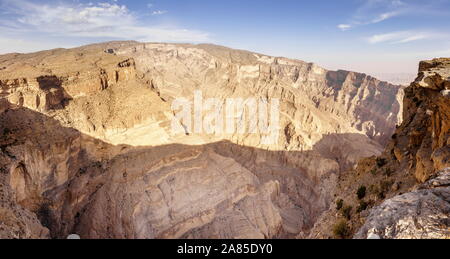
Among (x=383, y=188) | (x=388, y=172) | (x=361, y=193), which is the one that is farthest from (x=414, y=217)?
(x=388, y=172)

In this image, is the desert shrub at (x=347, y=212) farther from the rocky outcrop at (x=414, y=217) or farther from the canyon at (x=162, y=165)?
the rocky outcrop at (x=414, y=217)

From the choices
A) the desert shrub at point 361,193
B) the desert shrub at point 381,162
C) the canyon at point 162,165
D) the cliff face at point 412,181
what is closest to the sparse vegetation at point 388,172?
the cliff face at point 412,181

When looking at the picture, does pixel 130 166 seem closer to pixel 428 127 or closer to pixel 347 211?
pixel 347 211

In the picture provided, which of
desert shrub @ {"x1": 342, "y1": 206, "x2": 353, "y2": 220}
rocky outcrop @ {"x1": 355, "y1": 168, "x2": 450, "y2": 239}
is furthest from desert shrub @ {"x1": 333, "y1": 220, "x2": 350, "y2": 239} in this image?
rocky outcrop @ {"x1": 355, "y1": 168, "x2": 450, "y2": 239}

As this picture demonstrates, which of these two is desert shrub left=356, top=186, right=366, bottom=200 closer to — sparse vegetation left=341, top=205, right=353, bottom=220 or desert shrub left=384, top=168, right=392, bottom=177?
sparse vegetation left=341, top=205, right=353, bottom=220
